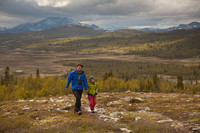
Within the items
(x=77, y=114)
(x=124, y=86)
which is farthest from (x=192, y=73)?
(x=77, y=114)

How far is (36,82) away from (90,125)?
9384 cm

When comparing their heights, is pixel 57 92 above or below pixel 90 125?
below

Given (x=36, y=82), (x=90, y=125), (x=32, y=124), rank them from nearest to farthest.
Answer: (x=90, y=125)
(x=32, y=124)
(x=36, y=82)

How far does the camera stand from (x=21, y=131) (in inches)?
410

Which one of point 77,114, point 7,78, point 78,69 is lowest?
point 7,78

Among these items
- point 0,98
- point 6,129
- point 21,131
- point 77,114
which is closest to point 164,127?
point 77,114

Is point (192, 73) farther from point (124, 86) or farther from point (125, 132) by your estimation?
point (125, 132)

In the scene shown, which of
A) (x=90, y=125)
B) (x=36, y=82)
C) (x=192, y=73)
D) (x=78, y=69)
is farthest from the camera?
(x=192, y=73)

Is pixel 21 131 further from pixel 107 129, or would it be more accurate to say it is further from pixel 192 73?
pixel 192 73

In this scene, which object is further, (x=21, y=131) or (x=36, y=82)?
(x=36, y=82)

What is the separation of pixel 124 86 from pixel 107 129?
91631 millimetres

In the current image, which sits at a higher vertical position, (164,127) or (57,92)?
(164,127)

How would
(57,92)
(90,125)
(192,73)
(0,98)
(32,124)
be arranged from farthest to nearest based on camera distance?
(192,73) < (57,92) < (0,98) < (32,124) < (90,125)

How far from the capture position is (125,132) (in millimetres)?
10203
